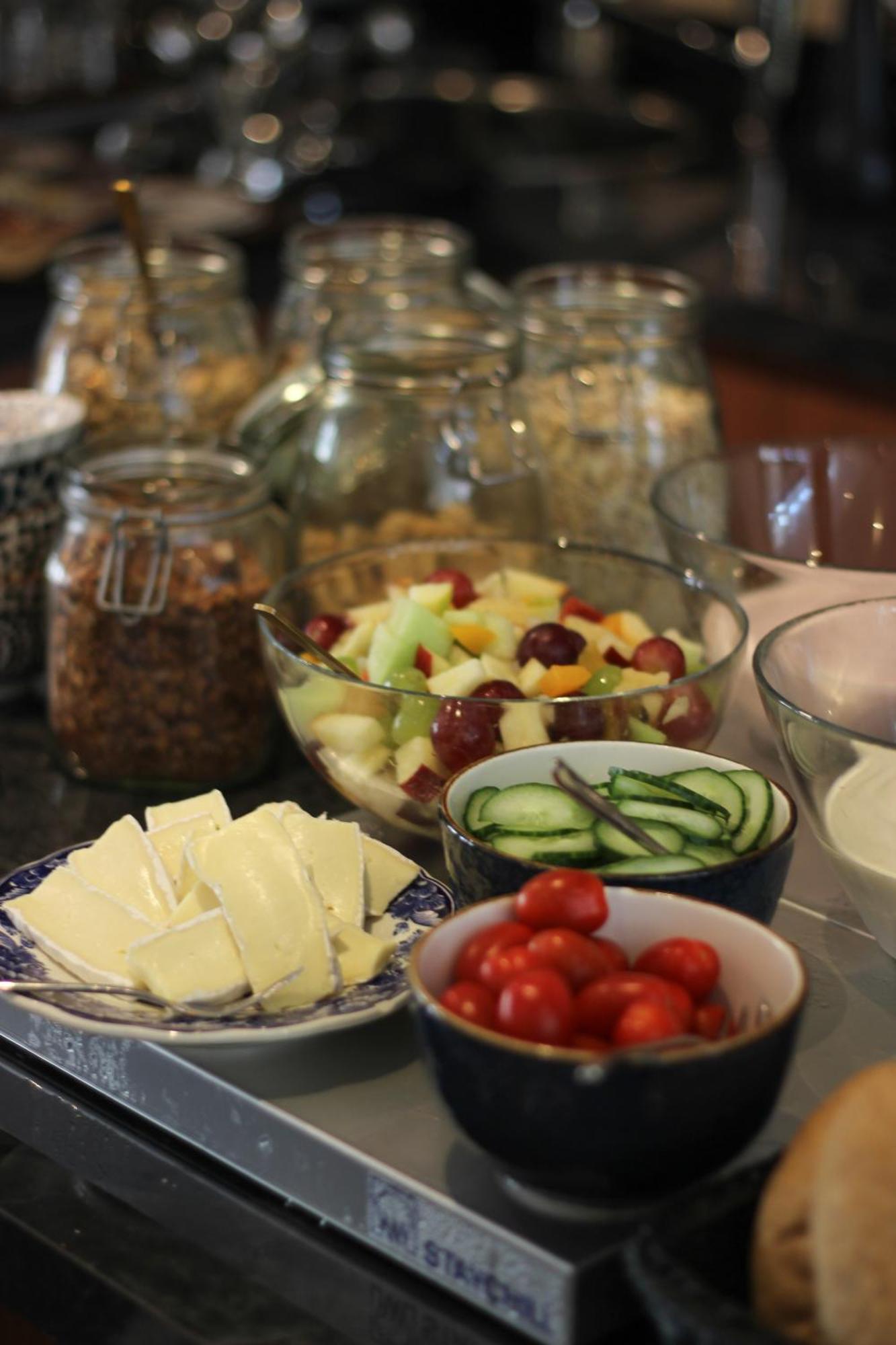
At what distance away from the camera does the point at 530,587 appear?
1092mm

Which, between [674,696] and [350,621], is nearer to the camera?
[674,696]

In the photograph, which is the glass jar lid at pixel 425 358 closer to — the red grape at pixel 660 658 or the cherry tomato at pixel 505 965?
the red grape at pixel 660 658

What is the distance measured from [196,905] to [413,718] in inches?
6.7

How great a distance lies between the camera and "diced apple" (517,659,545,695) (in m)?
0.95

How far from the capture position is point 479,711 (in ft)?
2.94

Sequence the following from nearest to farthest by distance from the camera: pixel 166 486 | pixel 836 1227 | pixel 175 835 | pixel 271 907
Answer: pixel 836 1227 < pixel 271 907 < pixel 175 835 < pixel 166 486

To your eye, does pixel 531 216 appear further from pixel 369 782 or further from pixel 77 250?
pixel 369 782

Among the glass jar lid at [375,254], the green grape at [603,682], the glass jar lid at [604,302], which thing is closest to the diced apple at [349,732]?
the green grape at [603,682]

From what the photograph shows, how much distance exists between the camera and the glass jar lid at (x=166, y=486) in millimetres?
1093

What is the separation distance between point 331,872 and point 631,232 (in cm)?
218

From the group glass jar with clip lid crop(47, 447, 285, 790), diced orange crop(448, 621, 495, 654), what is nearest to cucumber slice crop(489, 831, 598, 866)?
diced orange crop(448, 621, 495, 654)

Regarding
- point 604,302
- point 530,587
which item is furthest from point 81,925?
point 604,302

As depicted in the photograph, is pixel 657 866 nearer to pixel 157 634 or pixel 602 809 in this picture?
pixel 602 809

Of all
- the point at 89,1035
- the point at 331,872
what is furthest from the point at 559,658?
the point at 89,1035
